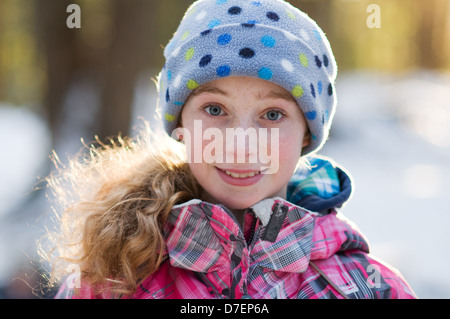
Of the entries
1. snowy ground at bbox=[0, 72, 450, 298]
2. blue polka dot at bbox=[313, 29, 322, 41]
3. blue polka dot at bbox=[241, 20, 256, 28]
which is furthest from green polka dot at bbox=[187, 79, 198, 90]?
snowy ground at bbox=[0, 72, 450, 298]

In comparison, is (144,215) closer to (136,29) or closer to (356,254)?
(356,254)

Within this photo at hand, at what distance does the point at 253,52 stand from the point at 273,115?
220 millimetres

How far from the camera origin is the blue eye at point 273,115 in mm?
1554

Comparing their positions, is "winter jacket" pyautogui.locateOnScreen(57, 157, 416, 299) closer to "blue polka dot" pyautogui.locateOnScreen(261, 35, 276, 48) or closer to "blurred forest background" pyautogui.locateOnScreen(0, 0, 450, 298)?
→ "blue polka dot" pyautogui.locateOnScreen(261, 35, 276, 48)

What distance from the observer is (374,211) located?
5.16m

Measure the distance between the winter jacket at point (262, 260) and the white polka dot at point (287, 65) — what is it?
43 centimetres

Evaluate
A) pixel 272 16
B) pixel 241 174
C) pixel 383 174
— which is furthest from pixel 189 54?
pixel 383 174

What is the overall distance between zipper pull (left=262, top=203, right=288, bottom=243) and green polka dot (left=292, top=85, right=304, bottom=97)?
1.22 ft

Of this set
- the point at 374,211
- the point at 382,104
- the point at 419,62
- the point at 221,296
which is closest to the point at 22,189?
the point at 374,211

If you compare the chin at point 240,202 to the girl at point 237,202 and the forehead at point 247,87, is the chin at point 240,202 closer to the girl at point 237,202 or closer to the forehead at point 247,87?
the girl at point 237,202

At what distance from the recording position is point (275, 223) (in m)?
1.54

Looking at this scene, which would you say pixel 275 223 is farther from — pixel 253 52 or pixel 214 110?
pixel 253 52

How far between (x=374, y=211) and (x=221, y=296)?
4007mm

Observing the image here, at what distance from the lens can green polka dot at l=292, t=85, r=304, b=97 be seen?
5.02 feet
